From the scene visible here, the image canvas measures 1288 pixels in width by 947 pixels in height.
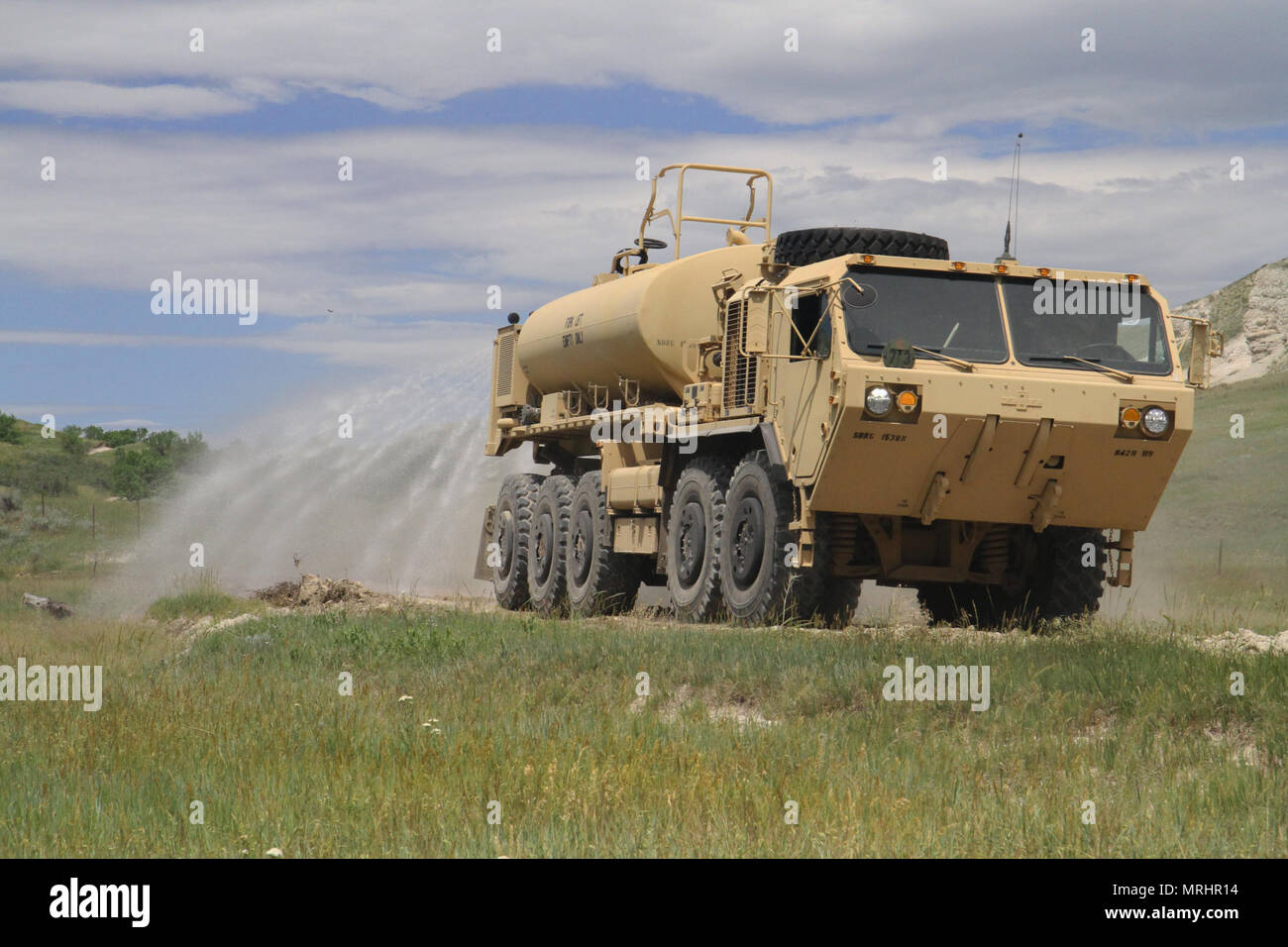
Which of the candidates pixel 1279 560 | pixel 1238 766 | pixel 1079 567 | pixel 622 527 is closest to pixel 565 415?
pixel 622 527

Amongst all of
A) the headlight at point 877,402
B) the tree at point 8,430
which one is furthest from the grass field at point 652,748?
the tree at point 8,430

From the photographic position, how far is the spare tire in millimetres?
14695

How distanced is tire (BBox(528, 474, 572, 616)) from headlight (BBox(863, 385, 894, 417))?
783 centimetres

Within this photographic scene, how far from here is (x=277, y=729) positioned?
29.1 feet

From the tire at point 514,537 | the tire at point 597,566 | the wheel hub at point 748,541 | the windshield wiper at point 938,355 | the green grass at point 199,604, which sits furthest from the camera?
the green grass at point 199,604

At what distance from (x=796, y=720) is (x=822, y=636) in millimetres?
2673

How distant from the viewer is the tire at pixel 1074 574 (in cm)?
1482

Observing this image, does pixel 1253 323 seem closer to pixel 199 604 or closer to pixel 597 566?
pixel 199 604

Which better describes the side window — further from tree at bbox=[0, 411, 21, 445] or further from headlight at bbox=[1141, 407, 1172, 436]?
tree at bbox=[0, 411, 21, 445]

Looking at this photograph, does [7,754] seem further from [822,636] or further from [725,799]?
[822,636]

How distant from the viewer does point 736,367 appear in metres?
15.6

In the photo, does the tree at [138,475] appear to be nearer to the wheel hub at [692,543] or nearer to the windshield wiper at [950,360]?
the wheel hub at [692,543]

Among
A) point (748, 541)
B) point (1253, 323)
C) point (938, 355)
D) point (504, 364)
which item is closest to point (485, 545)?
point (504, 364)

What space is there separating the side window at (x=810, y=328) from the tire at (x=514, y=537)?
340 inches
